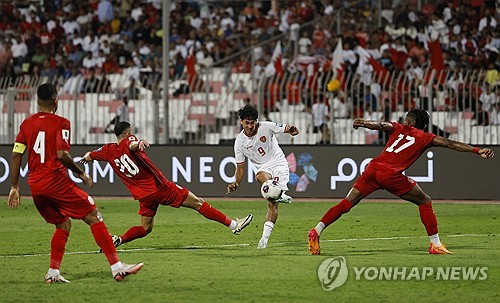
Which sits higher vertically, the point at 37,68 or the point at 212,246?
the point at 37,68

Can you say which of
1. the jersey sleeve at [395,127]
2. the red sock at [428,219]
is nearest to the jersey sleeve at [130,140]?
the jersey sleeve at [395,127]

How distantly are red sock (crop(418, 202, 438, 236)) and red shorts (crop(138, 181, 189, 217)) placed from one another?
9.90ft

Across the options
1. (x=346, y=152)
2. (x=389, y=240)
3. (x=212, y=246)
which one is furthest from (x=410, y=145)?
(x=346, y=152)

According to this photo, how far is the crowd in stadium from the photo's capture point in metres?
27.4

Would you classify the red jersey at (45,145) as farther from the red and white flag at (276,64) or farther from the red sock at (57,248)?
the red and white flag at (276,64)

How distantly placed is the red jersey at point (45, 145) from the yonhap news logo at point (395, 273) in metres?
2.81

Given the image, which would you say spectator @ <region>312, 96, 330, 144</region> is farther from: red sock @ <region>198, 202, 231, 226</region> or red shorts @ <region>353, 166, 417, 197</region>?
red shorts @ <region>353, 166, 417, 197</region>

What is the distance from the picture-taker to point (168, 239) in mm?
15477

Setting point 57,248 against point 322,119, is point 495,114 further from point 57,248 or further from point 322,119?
point 57,248

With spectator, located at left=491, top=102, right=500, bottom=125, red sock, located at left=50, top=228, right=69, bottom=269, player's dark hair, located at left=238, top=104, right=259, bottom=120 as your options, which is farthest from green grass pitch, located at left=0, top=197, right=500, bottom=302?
spectator, located at left=491, top=102, right=500, bottom=125

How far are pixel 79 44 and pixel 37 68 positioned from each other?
2.14 meters

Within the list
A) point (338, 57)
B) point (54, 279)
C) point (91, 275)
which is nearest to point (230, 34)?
point (338, 57)

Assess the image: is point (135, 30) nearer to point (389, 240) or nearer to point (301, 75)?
point (301, 75)

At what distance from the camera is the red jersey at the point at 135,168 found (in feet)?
44.3
